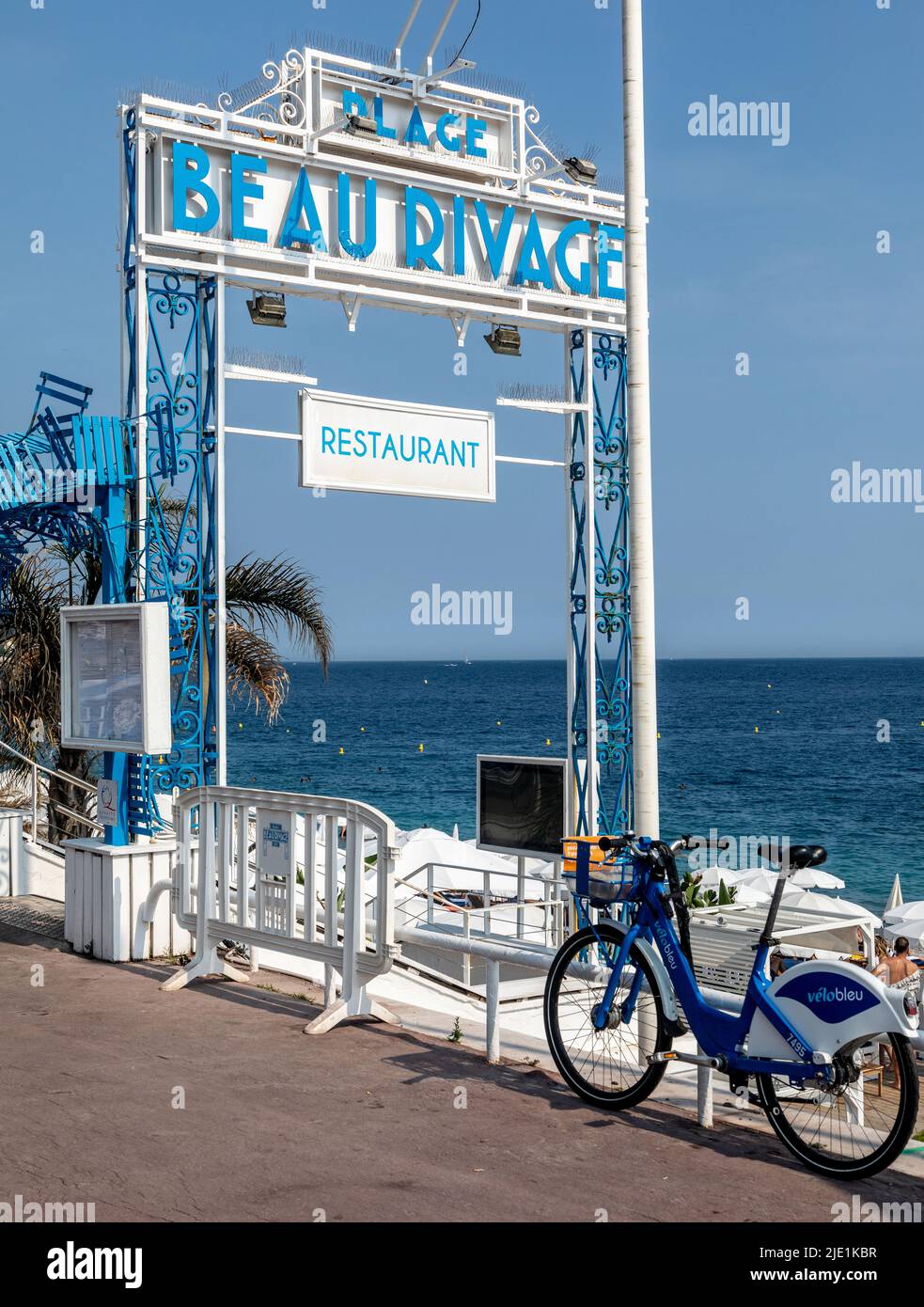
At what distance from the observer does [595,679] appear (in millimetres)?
13156

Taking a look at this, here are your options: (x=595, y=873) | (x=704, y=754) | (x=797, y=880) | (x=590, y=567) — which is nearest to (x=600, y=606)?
(x=590, y=567)

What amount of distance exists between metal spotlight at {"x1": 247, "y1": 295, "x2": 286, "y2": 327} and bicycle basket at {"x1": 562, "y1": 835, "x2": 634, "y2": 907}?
624 centimetres

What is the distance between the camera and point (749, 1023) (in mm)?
5430

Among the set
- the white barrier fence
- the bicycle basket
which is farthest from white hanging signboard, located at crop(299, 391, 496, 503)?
the bicycle basket

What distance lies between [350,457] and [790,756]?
72980mm

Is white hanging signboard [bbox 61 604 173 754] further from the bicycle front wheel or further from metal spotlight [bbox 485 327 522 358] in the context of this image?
metal spotlight [bbox 485 327 522 358]

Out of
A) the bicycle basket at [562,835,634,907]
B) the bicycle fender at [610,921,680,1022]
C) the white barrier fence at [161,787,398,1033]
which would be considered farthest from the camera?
the white barrier fence at [161,787,398,1033]

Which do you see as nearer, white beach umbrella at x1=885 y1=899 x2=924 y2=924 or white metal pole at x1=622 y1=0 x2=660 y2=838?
white metal pole at x1=622 y1=0 x2=660 y2=838

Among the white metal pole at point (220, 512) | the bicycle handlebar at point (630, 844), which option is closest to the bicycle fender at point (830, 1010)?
the bicycle handlebar at point (630, 844)

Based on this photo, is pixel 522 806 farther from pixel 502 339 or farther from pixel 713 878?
pixel 713 878

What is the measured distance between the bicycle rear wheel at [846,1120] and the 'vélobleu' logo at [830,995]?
152mm

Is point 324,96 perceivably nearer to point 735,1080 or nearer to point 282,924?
point 282,924

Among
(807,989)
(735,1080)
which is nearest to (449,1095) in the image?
(735,1080)

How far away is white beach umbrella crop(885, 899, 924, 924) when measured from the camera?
2117 centimetres
